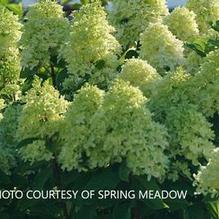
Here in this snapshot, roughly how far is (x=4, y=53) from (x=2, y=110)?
0.68 metres

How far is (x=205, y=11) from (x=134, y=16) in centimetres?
58

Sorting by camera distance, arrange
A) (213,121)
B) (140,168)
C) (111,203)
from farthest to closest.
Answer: (213,121), (111,203), (140,168)

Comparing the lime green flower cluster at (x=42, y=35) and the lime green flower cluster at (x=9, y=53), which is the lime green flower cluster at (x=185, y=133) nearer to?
the lime green flower cluster at (x=42, y=35)

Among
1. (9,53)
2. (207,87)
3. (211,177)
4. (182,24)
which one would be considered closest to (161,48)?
(182,24)

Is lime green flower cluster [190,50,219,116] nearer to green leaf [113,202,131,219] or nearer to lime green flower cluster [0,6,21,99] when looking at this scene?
green leaf [113,202,131,219]

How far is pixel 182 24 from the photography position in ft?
18.2

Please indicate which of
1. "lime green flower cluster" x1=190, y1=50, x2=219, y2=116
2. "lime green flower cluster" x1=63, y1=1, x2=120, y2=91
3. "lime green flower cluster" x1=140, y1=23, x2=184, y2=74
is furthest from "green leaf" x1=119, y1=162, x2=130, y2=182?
"lime green flower cluster" x1=140, y1=23, x2=184, y2=74

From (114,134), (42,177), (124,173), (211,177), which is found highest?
(211,177)

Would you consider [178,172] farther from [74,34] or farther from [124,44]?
[124,44]

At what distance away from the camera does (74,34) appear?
16.5 ft

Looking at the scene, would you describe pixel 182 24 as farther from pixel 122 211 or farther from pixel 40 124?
pixel 122 211

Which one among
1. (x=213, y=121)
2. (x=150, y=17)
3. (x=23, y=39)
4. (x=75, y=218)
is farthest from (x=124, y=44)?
(x=75, y=218)

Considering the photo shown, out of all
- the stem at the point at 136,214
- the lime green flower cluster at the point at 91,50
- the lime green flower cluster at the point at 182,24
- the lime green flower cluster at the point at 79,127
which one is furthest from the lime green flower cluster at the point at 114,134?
the lime green flower cluster at the point at 182,24

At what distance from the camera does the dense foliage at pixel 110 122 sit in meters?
3.95
